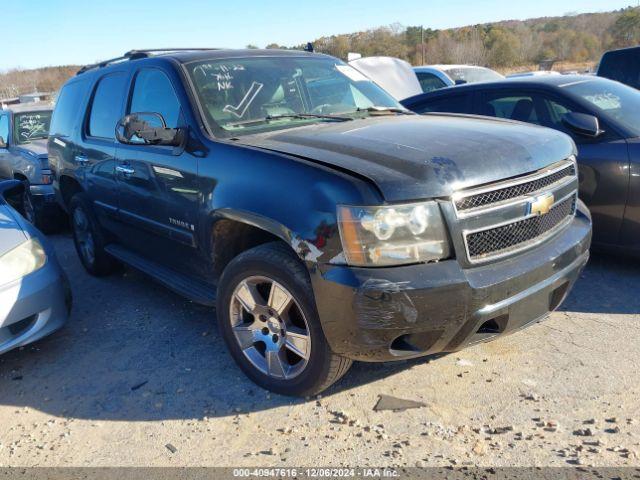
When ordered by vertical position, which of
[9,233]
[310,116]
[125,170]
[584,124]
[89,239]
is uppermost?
[310,116]

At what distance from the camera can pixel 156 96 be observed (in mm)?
3957

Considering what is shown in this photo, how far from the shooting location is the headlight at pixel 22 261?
11.8 feet

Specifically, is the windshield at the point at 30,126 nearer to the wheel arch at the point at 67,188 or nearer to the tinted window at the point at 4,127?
the tinted window at the point at 4,127

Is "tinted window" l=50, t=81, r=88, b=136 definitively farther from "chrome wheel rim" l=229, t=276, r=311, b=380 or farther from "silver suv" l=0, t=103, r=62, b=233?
"chrome wheel rim" l=229, t=276, r=311, b=380

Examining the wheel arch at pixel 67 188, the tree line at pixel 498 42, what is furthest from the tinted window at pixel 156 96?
the tree line at pixel 498 42

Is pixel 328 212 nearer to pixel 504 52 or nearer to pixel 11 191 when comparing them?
pixel 11 191

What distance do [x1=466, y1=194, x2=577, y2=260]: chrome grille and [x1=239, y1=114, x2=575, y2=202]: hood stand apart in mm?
251

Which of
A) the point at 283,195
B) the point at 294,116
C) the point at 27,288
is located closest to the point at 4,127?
the point at 27,288

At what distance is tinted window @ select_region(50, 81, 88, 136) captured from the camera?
5234 millimetres

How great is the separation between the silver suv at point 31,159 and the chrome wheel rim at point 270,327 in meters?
4.69

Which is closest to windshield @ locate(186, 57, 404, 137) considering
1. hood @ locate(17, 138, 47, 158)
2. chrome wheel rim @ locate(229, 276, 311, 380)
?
chrome wheel rim @ locate(229, 276, 311, 380)

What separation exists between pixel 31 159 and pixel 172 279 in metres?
4.92

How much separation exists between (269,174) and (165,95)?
1.42 m

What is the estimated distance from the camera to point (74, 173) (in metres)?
5.17
